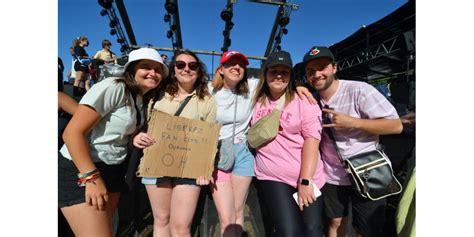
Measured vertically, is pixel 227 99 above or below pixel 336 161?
above

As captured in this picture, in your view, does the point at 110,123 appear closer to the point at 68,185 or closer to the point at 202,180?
the point at 68,185

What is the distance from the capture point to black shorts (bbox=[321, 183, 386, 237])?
1896mm

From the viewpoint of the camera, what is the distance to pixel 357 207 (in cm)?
195

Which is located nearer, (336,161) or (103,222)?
(103,222)

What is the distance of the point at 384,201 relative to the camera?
6.25ft

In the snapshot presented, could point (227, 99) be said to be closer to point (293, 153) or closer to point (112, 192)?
point (293, 153)

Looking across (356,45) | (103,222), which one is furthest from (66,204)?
(356,45)

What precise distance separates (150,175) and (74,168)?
1.49ft

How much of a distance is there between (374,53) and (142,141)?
1053cm

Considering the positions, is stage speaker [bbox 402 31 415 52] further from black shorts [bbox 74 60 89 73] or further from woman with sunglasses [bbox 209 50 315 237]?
black shorts [bbox 74 60 89 73]

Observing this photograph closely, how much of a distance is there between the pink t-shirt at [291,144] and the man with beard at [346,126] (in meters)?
0.13

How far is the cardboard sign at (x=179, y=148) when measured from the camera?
5.64 ft
